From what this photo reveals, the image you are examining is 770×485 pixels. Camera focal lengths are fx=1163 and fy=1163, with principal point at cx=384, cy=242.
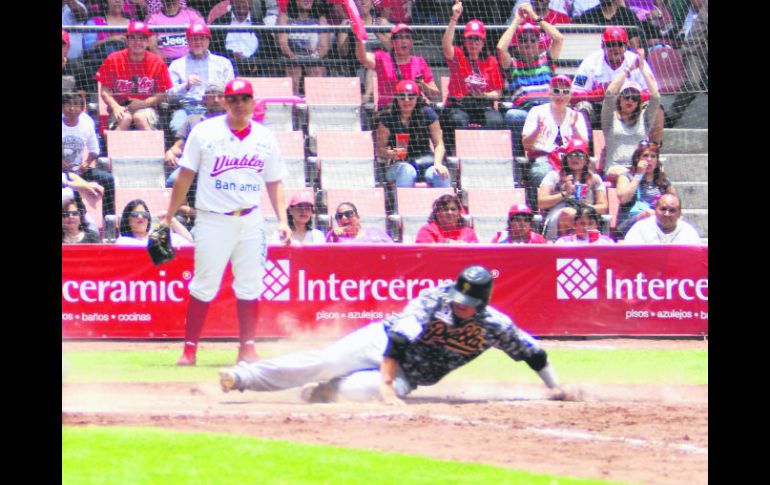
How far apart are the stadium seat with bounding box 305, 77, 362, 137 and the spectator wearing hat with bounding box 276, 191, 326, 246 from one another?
204cm

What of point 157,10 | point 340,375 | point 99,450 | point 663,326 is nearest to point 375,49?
point 157,10

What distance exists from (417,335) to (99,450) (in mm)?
2180

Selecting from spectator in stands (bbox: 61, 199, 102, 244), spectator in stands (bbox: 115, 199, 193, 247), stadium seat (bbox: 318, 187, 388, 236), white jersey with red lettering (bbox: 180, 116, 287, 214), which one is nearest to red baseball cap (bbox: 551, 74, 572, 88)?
stadium seat (bbox: 318, 187, 388, 236)

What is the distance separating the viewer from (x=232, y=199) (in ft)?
31.7

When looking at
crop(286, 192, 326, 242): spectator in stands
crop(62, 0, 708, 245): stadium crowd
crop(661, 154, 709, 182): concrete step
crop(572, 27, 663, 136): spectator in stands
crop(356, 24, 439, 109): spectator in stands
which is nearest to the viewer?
crop(286, 192, 326, 242): spectator in stands

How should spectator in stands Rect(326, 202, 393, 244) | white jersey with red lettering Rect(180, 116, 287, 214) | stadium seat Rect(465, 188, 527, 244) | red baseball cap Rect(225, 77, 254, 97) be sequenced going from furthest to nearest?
stadium seat Rect(465, 188, 527, 244), spectator in stands Rect(326, 202, 393, 244), white jersey with red lettering Rect(180, 116, 287, 214), red baseball cap Rect(225, 77, 254, 97)

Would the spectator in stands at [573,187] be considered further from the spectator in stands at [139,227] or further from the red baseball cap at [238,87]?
the red baseball cap at [238,87]

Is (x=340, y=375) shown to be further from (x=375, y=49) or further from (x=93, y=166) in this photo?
(x=375, y=49)

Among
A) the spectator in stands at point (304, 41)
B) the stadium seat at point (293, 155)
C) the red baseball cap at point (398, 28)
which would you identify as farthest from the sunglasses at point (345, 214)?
the red baseball cap at point (398, 28)

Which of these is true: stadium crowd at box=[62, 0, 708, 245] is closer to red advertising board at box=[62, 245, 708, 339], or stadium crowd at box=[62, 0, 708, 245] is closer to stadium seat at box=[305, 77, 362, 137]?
stadium seat at box=[305, 77, 362, 137]

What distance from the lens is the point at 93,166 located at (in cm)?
1257

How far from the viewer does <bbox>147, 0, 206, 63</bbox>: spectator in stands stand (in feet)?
45.7

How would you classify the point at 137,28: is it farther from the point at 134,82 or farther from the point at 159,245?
the point at 159,245

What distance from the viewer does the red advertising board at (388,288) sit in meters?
11.2
